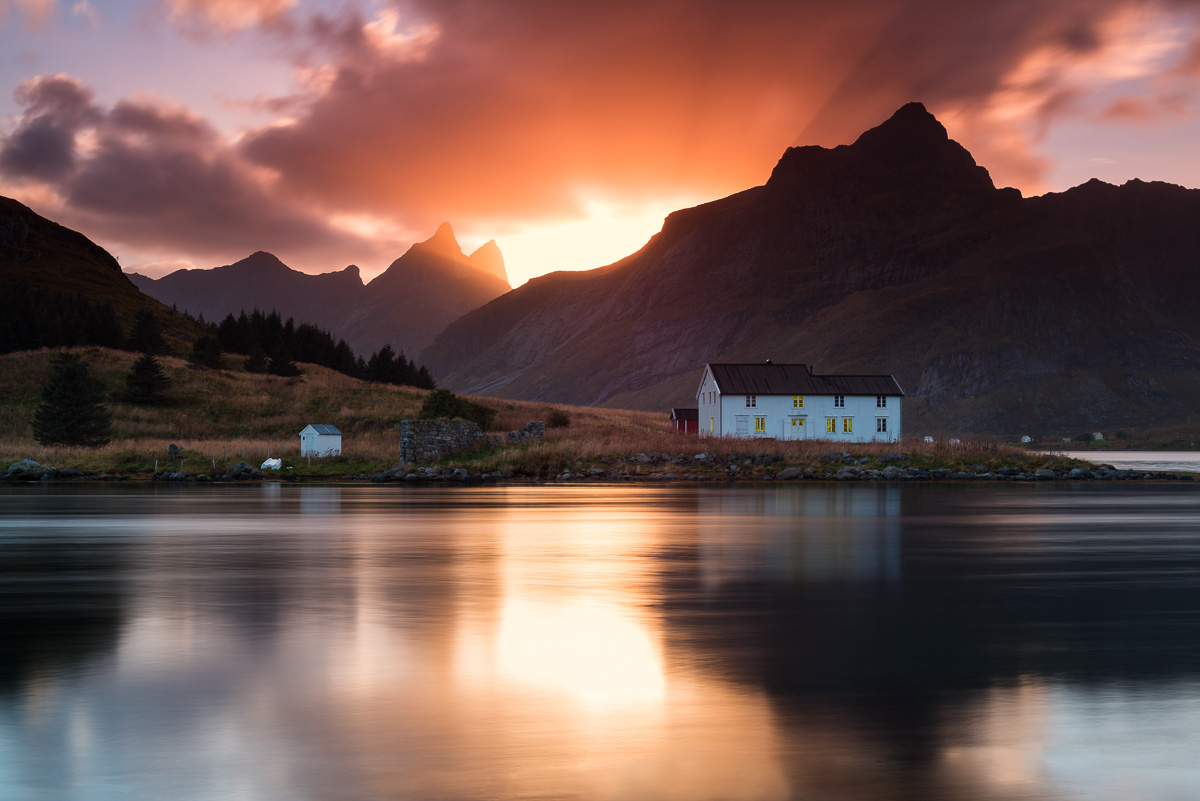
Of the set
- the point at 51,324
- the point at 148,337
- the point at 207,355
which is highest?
the point at 51,324

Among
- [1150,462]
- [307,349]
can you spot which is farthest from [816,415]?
[307,349]

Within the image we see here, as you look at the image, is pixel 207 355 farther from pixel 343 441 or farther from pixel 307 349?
pixel 343 441

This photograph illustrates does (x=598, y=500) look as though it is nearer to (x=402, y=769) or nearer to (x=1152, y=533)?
(x=1152, y=533)

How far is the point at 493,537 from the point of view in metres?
28.0

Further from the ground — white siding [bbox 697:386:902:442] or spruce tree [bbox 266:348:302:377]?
spruce tree [bbox 266:348:302:377]

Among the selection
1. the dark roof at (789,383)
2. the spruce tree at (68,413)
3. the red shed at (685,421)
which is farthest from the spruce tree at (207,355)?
the dark roof at (789,383)

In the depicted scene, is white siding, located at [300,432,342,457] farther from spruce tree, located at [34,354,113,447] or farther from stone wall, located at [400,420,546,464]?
spruce tree, located at [34,354,113,447]

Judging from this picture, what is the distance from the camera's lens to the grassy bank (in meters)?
70.9

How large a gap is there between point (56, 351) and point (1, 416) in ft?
77.8

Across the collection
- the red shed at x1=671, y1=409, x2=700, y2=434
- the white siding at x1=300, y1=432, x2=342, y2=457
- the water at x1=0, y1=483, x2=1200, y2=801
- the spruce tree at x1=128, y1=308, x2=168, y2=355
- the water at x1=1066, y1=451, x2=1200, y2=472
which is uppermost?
the spruce tree at x1=128, y1=308, x2=168, y2=355

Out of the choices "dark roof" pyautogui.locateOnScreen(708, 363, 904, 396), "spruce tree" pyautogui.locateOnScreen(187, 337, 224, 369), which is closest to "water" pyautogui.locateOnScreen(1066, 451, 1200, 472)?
"dark roof" pyautogui.locateOnScreen(708, 363, 904, 396)

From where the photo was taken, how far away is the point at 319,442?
73000mm

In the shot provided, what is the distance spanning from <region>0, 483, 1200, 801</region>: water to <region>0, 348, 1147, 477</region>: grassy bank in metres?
44.7

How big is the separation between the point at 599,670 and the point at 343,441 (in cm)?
7351
